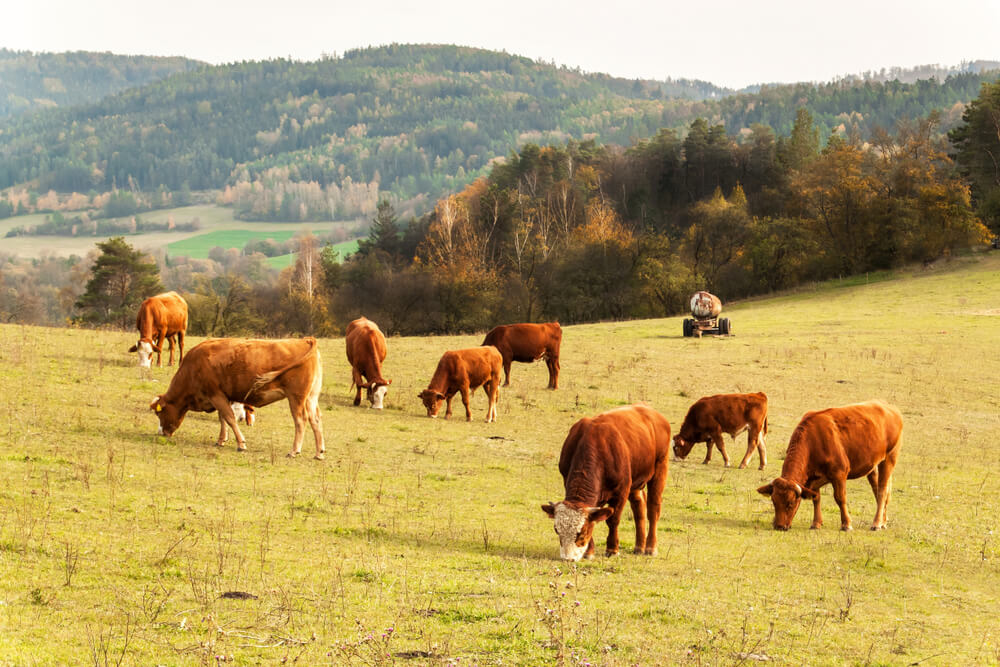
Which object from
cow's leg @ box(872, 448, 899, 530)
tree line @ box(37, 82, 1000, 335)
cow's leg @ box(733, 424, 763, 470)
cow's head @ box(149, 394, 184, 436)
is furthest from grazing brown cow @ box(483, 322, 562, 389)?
tree line @ box(37, 82, 1000, 335)

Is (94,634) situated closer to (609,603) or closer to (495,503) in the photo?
A: (609,603)

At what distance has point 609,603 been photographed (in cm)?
983

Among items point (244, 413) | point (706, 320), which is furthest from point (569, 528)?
Answer: point (706, 320)

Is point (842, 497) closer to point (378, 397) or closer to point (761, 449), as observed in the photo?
point (761, 449)

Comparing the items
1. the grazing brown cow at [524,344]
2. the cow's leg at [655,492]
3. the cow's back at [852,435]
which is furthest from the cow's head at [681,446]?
the grazing brown cow at [524,344]

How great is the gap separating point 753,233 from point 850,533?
67412mm

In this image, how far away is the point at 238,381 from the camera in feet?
57.1

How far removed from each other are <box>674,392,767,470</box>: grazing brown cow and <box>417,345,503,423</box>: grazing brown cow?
5.74 metres

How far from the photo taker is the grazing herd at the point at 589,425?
1193 cm

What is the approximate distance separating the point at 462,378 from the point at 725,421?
→ 7.38m

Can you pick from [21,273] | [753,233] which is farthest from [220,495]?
[21,273]

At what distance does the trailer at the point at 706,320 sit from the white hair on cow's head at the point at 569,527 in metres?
35.1

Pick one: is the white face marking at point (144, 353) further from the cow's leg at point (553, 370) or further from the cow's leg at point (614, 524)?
the cow's leg at point (614, 524)

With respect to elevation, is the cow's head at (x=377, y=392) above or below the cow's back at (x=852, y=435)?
below
